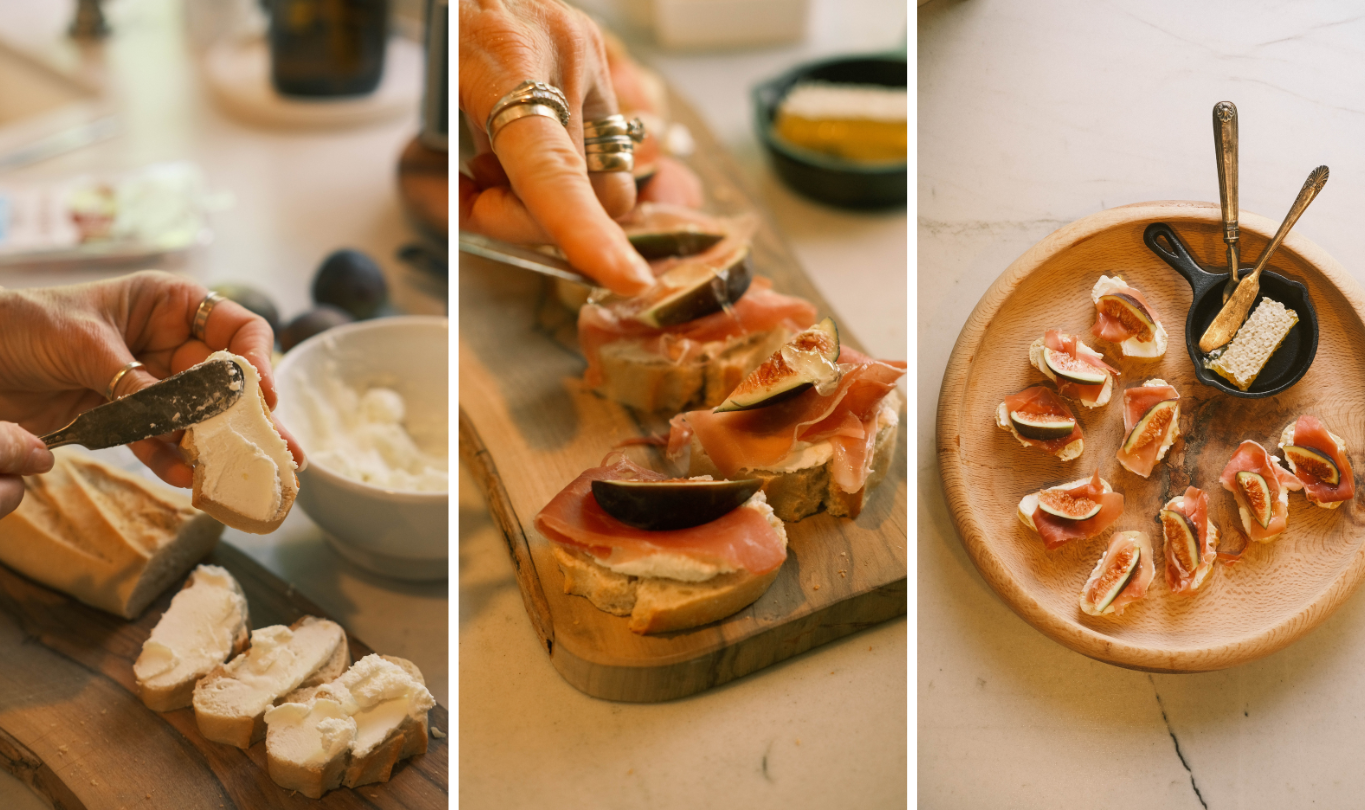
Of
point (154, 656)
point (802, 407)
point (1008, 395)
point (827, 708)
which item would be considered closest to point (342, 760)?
point (154, 656)

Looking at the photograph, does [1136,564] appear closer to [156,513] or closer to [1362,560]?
[1362,560]

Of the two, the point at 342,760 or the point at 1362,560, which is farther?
the point at 1362,560

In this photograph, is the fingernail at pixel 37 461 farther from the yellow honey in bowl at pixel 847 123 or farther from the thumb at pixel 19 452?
the yellow honey in bowl at pixel 847 123

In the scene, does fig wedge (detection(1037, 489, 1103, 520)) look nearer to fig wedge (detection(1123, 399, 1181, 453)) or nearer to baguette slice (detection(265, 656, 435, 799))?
fig wedge (detection(1123, 399, 1181, 453))

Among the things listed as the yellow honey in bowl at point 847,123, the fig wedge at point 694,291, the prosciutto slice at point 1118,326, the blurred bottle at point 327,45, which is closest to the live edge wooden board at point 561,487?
the fig wedge at point 694,291

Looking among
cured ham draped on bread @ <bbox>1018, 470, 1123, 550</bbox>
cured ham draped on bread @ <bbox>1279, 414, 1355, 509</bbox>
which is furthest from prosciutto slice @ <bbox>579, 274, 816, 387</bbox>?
cured ham draped on bread @ <bbox>1279, 414, 1355, 509</bbox>

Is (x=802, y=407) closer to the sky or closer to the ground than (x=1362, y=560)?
closer to the sky

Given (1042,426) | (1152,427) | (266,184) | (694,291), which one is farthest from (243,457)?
(266,184)
